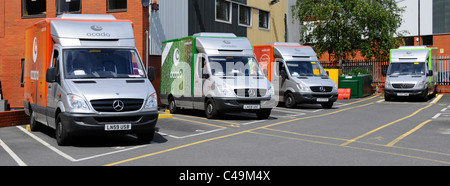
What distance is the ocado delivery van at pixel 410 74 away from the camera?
24766 millimetres

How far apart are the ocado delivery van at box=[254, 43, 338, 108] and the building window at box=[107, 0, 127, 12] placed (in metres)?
5.95

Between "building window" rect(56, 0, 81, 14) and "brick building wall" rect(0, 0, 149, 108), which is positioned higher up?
"building window" rect(56, 0, 81, 14)

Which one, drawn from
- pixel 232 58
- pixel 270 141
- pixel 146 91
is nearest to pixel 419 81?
pixel 232 58

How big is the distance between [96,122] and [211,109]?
20.7ft

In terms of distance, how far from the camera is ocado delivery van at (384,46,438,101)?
81.3 ft

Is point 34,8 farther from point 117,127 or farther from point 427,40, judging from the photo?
point 427,40

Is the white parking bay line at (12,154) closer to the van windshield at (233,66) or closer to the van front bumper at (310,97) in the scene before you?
the van windshield at (233,66)

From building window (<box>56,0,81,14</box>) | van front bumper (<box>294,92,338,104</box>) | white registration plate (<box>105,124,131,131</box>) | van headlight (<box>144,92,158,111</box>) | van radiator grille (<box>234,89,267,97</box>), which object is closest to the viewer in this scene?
white registration plate (<box>105,124,131,131</box>)

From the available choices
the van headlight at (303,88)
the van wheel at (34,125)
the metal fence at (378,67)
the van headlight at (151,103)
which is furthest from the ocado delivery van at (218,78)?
the metal fence at (378,67)

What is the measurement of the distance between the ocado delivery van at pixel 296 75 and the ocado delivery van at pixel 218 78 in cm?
383

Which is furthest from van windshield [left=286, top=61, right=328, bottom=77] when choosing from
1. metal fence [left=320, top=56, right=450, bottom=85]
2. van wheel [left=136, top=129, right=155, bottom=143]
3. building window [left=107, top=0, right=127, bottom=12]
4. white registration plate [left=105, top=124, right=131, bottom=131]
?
metal fence [left=320, top=56, right=450, bottom=85]

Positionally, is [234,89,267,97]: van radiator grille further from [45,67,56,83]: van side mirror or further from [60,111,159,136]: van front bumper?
[45,67,56,83]: van side mirror

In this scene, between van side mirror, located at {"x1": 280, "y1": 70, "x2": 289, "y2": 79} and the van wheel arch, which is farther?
van side mirror, located at {"x1": 280, "y1": 70, "x2": 289, "y2": 79}
